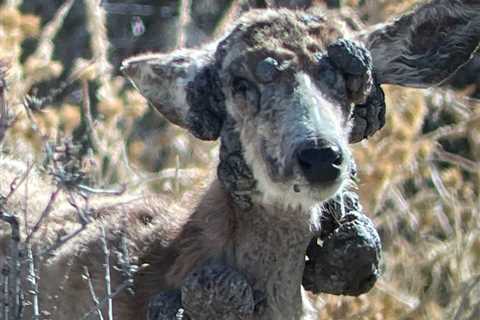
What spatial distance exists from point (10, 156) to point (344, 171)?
2.68 meters

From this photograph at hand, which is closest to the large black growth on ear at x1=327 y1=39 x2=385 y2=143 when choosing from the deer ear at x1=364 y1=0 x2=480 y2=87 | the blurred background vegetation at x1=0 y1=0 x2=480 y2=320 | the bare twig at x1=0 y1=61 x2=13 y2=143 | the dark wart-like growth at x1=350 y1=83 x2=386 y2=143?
the dark wart-like growth at x1=350 y1=83 x2=386 y2=143

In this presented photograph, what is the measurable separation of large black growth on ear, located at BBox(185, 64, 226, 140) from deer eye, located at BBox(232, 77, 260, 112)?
0.09 m

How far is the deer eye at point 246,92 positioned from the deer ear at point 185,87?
92 millimetres

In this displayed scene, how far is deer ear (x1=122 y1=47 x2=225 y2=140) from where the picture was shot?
5.05 meters

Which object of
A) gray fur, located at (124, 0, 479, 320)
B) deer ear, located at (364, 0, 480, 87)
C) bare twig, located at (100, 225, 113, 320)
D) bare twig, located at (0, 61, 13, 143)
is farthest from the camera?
deer ear, located at (364, 0, 480, 87)

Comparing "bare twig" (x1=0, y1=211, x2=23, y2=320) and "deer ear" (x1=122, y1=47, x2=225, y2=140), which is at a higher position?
"deer ear" (x1=122, y1=47, x2=225, y2=140)

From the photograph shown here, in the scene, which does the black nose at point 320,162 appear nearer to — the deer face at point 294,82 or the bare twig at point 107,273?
the deer face at point 294,82

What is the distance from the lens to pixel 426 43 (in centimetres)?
→ 529

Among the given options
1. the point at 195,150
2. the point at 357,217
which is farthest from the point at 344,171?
the point at 195,150

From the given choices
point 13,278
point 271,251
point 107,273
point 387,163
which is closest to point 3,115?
point 13,278

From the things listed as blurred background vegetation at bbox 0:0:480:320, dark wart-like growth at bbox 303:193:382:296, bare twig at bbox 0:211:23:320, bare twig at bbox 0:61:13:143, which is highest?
bare twig at bbox 0:61:13:143

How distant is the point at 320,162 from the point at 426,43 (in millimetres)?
944

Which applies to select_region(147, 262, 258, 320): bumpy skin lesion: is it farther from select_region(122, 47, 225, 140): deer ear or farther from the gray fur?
select_region(122, 47, 225, 140): deer ear

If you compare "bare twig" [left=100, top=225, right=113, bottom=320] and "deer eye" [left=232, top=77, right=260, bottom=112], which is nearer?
"bare twig" [left=100, top=225, right=113, bottom=320]
